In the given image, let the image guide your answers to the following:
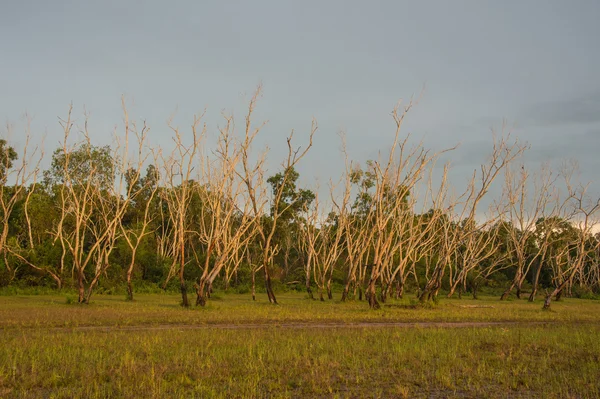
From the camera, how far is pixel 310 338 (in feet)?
43.6

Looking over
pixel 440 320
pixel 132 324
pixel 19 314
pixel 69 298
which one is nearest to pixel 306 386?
pixel 132 324

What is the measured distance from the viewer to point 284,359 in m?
10.3

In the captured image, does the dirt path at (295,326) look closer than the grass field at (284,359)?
No

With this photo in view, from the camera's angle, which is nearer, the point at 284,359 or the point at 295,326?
the point at 284,359

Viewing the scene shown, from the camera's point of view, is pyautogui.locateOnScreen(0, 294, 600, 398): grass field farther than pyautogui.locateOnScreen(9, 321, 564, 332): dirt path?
No

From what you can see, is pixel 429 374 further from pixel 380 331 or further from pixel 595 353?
pixel 380 331

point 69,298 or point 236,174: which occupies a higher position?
point 236,174

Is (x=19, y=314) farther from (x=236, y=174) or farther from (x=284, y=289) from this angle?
(x=284, y=289)

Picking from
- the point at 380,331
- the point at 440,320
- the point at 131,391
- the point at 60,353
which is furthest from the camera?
the point at 440,320

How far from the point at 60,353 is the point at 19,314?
8957 mm

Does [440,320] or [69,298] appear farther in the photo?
[69,298]

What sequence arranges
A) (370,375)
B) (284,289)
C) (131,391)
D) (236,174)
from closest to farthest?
(131,391)
(370,375)
(236,174)
(284,289)

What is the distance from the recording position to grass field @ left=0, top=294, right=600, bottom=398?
808 cm

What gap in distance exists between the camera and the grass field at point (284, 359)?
26.5 ft
